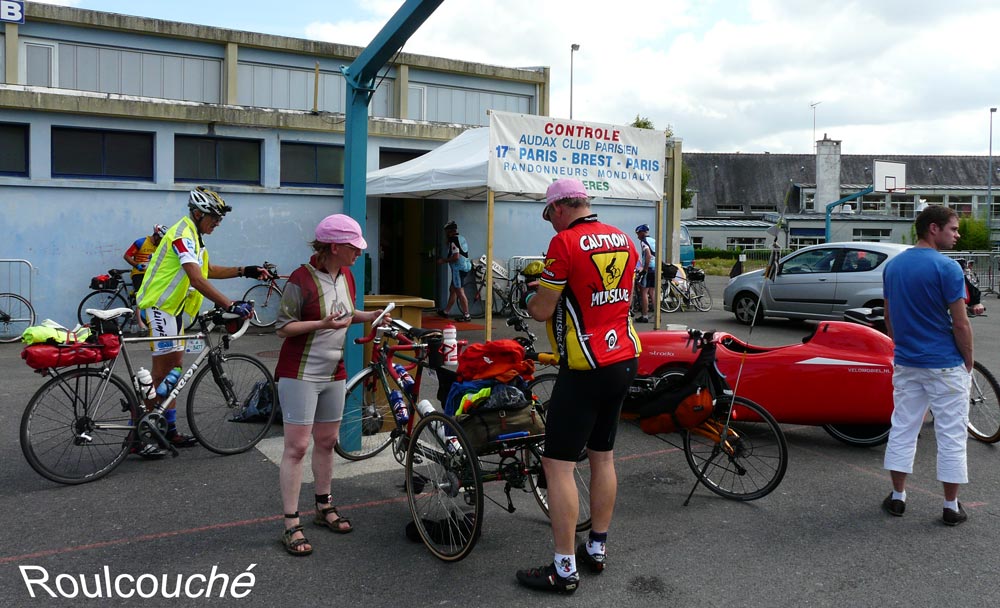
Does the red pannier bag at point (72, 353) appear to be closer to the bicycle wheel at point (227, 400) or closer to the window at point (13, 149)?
the bicycle wheel at point (227, 400)

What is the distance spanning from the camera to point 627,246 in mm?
3982

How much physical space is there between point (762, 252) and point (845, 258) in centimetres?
3433

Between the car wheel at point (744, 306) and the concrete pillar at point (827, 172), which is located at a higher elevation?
the concrete pillar at point (827, 172)

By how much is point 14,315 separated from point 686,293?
12794 mm

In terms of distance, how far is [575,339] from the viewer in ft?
12.6

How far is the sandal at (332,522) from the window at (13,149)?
1115 cm

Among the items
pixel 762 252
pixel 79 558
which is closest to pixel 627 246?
pixel 79 558

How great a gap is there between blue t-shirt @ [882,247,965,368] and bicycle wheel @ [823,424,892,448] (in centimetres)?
166

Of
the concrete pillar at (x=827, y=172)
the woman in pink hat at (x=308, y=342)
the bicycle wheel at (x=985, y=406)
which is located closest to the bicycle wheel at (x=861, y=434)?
the bicycle wheel at (x=985, y=406)

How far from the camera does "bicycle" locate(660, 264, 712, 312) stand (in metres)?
18.0

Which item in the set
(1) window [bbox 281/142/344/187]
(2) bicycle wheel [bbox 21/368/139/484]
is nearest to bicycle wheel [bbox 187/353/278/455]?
(2) bicycle wheel [bbox 21/368/139/484]

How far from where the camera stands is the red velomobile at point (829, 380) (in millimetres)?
Result: 6219

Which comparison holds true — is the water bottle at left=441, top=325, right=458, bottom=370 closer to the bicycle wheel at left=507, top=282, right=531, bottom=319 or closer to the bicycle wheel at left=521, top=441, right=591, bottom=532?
the bicycle wheel at left=521, top=441, right=591, bottom=532

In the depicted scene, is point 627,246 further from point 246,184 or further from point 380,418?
point 246,184
